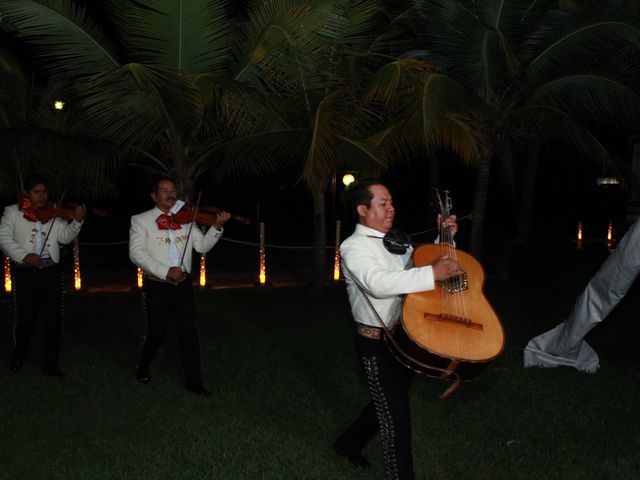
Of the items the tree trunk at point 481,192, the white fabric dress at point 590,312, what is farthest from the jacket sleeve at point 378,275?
the tree trunk at point 481,192

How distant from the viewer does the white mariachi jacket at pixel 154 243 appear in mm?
5820

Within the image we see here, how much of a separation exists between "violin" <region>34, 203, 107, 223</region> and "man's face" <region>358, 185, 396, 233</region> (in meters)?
3.37

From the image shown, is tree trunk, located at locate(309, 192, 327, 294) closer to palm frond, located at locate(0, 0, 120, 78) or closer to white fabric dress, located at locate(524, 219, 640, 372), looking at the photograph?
palm frond, located at locate(0, 0, 120, 78)

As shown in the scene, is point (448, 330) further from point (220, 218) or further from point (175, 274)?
point (175, 274)

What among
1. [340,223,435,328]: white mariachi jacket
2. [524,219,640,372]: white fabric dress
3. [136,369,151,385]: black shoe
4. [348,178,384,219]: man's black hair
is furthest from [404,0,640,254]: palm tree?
[340,223,435,328]: white mariachi jacket

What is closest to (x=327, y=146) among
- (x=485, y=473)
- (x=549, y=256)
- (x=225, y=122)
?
(x=225, y=122)

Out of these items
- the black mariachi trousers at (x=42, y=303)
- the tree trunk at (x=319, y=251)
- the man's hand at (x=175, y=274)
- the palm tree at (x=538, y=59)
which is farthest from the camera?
the tree trunk at (x=319, y=251)

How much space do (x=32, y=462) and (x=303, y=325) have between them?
4.50 m

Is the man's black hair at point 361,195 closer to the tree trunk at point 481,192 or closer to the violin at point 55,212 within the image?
the violin at point 55,212

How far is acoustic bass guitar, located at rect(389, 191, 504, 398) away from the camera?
3.51 metres

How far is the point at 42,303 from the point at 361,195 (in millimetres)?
3940

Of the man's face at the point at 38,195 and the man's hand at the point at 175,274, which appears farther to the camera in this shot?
the man's face at the point at 38,195

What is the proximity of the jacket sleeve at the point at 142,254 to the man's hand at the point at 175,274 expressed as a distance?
0.19ft

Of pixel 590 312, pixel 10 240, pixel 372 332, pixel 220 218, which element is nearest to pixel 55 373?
pixel 10 240
